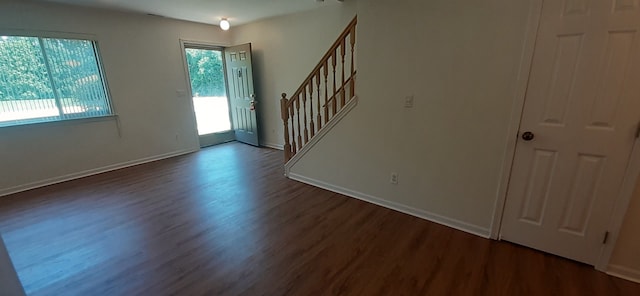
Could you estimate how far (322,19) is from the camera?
13.1 feet

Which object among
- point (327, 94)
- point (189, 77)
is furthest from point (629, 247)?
point (189, 77)

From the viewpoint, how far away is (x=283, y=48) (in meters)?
4.61

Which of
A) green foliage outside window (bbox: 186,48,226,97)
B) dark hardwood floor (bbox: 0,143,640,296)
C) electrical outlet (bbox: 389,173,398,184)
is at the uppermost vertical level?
green foliage outside window (bbox: 186,48,226,97)

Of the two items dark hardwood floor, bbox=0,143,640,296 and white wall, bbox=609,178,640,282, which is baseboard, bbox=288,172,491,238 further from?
white wall, bbox=609,178,640,282

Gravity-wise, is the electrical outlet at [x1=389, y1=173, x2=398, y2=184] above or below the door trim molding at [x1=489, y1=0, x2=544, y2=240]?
below

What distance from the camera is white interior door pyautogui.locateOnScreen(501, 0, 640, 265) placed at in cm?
158

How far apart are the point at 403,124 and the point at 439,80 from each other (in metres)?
0.49

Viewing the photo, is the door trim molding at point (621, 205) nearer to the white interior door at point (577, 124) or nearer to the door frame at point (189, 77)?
the white interior door at point (577, 124)

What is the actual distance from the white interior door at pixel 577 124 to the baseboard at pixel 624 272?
0.09m

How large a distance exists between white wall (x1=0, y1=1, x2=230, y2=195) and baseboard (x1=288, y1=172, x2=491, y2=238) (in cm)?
278

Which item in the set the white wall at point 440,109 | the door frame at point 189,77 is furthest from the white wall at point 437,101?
the door frame at point 189,77

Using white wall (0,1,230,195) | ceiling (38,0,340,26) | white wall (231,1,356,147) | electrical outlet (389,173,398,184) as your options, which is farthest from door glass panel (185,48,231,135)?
electrical outlet (389,173,398,184)

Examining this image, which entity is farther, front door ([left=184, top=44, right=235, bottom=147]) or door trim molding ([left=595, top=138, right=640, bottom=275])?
front door ([left=184, top=44, right=235, bottom=147])

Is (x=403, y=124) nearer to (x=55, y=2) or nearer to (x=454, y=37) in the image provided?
(x=454, y=37)
